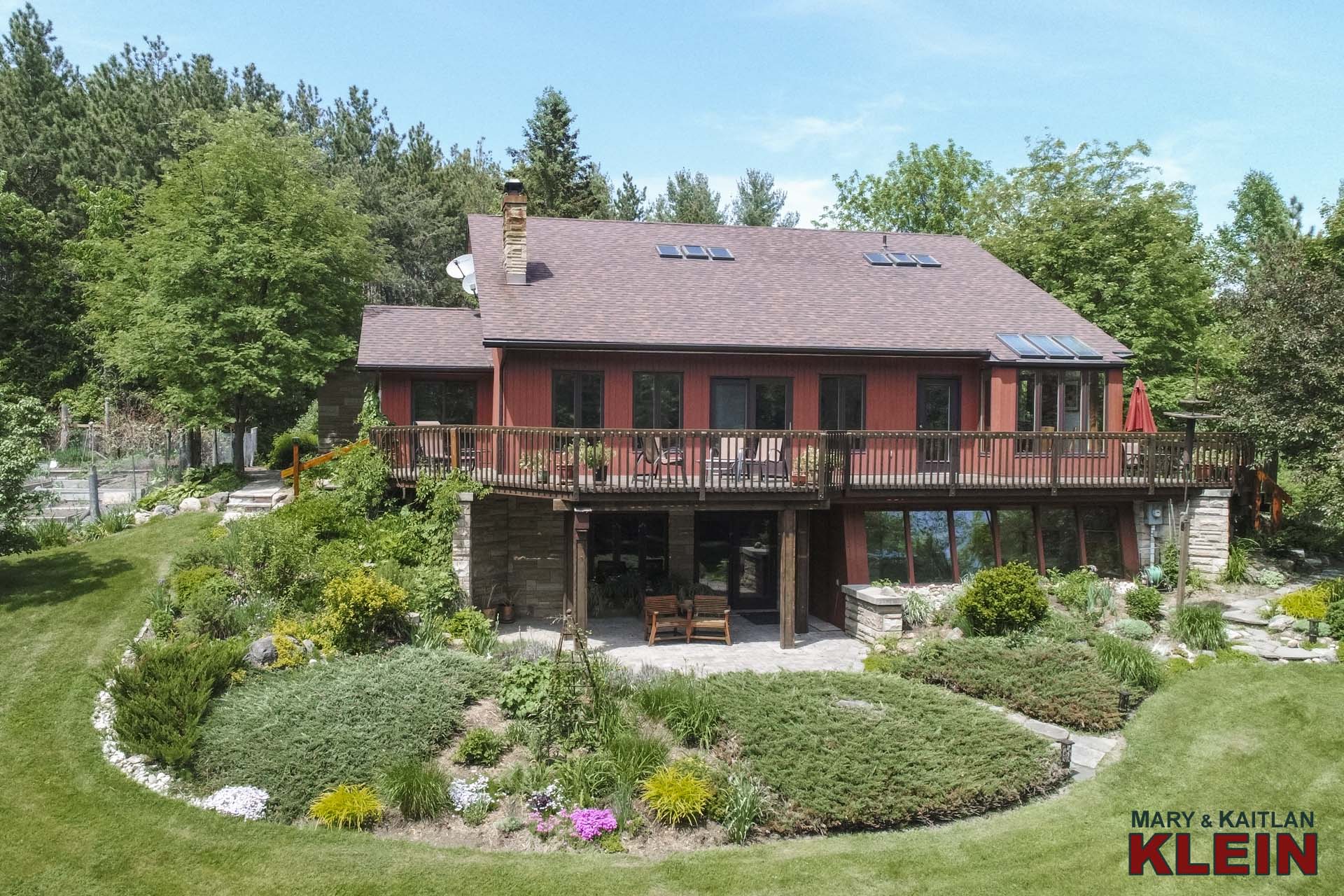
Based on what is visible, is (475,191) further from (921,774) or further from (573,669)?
(921,774)

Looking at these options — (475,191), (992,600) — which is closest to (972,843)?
(992,600)

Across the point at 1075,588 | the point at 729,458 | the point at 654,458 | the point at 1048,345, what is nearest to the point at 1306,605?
the point at 1075,588

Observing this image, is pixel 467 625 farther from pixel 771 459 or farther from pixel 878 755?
pixel 878 755

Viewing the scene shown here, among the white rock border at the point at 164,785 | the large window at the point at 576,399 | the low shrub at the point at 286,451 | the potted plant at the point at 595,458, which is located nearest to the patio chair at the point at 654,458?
the potted plant at the point at 595,458

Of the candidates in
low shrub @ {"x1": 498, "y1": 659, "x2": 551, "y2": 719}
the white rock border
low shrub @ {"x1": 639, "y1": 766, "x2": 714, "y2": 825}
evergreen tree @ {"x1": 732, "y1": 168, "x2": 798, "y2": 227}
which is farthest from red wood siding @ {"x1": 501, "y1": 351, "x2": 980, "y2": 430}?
evergreen tree @ {"x1": 732, "y1": 168, "x2": 798, "y2": 227}

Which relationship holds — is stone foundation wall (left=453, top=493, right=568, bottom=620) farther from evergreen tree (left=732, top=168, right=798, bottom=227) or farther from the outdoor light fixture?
evergreen tree (left=732, top=168, right=798, bottom=227)

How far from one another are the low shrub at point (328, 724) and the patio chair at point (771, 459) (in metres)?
5.98

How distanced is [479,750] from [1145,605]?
11.2m

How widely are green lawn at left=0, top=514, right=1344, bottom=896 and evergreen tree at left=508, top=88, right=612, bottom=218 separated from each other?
28.9 m

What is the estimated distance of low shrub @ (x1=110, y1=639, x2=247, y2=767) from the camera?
918 cm

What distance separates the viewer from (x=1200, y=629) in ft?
43.3

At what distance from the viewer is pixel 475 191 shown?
127 ft

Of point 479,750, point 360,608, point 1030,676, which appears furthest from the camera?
point 360,608

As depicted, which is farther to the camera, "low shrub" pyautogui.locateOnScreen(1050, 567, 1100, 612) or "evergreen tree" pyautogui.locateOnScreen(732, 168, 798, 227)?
"evergreen tree" pyautogui.locateOnScreen(732, 168, 798, 227)
